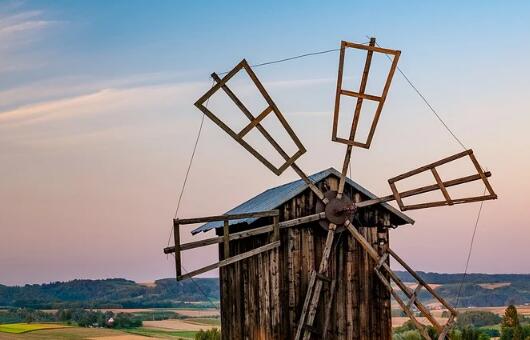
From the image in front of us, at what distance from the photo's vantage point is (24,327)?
5328cm

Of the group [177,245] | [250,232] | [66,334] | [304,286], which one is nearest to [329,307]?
[304,286]

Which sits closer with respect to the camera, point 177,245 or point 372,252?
point 177,245

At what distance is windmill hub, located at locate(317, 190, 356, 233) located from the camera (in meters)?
18.1

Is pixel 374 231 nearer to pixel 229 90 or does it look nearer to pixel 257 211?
pixel 257 211

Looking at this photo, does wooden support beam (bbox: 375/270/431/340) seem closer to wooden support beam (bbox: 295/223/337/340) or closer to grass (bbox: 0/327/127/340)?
wooden support beam (bbox: 295/223/337/340)

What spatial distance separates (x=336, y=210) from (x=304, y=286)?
1.71 metres

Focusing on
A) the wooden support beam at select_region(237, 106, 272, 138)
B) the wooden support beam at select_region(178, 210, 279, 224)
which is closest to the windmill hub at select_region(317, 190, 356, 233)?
the wooden support beam at select_region(178, 210, 279, 224)

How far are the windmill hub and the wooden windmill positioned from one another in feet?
0.07

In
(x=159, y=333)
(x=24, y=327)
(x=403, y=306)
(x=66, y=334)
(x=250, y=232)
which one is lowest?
(x=159, y=333)

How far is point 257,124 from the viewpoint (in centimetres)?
1822

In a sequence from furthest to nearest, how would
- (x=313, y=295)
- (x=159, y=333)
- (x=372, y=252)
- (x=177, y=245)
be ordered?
1. (x=159, y=333)
2. (x=372, y=252)
3. (x=313, y=295)
4. (x=177, y=245)

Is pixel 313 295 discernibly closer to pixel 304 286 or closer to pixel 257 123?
pixel 304 286

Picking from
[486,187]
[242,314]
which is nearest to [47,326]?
[242,314]

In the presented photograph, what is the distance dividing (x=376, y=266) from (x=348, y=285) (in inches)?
28.4
